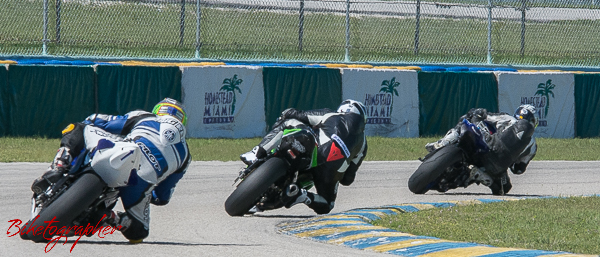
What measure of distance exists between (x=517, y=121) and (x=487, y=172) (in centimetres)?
69

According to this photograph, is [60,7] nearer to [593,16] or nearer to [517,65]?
[517,65]

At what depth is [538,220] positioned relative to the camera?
23.4ft

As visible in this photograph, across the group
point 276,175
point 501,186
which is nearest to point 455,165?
point 501,186

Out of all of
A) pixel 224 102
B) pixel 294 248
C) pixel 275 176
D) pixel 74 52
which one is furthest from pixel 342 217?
pixel 74 52

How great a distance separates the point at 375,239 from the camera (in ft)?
19.5

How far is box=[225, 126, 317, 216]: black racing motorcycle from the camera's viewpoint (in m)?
6.56

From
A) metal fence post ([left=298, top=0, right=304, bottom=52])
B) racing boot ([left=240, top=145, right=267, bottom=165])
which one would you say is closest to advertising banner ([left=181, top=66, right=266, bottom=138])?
metal fence post ([left=298, top=0, right=304, bottom=52])

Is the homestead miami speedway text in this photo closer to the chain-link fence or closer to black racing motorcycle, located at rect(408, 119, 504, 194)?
black racing motorcycle, located at rect(408, 119, 504, 194)

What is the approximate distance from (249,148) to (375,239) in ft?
26.7

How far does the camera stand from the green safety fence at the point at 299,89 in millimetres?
15727

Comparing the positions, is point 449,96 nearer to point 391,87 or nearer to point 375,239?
point 391,87

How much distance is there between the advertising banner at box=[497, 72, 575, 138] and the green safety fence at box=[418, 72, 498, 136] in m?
0.27

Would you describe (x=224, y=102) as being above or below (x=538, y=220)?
below

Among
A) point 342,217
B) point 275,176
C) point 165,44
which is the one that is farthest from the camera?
point 165,44
